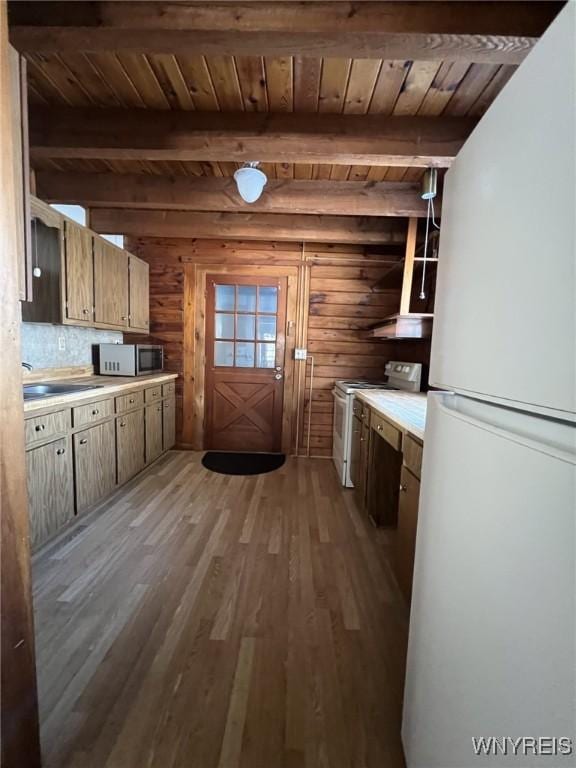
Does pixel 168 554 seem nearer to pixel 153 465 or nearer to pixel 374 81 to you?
pixel 153 465

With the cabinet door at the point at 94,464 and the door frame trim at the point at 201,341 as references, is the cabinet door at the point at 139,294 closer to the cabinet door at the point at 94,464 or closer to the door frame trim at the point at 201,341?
the door frame trim at the point at 201,341

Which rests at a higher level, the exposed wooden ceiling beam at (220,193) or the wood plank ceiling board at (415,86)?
the wood plank ceiling board at (415,86)

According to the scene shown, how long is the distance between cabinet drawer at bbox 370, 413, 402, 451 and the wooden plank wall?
154cm

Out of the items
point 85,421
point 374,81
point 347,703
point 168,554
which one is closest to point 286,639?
point 347,703

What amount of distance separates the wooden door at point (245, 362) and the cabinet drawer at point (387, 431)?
1734 mm

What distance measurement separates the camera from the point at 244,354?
3809 mm

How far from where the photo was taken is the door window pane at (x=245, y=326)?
12.3 ft

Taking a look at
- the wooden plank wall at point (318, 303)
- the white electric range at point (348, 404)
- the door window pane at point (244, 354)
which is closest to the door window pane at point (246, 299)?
the wooden plank wall at point (318, 303)

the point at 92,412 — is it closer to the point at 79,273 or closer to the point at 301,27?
the point at 79,273

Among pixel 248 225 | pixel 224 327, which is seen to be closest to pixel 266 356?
pixel 224 327

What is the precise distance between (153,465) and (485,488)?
3340 millimetres

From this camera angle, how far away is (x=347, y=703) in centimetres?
112

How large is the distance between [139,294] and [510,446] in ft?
12.1

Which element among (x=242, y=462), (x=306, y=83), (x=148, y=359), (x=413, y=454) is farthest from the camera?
(x=242, y=462)
